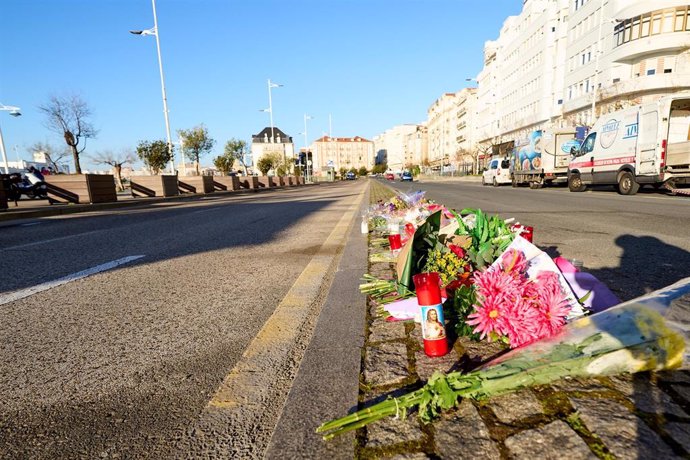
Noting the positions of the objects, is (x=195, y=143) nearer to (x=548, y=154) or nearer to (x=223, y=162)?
(x=223, y=162)

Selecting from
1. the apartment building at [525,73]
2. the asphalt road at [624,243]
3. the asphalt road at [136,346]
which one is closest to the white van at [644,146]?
the asphalt road at [624,243]

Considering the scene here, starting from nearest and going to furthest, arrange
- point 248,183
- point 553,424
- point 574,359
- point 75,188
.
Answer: point 553,424, point 574,359, point 75,188, point 248,183

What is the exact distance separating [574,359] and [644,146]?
13.4 metres

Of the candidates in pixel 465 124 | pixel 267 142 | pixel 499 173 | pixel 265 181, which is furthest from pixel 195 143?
pixel 267 142

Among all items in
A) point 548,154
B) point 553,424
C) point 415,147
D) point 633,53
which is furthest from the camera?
point 415,147

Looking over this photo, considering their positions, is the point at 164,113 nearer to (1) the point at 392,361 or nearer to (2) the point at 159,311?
(2) the point at 159,311

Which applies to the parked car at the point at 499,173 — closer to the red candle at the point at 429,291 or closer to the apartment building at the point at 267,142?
the red candle at the point at 429,291

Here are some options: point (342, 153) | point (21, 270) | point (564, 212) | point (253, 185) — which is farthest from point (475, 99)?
point (342, 153)

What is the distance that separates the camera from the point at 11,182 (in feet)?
49.5

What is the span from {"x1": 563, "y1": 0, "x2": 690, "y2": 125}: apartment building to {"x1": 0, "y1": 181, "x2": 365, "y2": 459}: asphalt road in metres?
37.2

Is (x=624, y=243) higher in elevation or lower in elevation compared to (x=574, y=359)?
lower

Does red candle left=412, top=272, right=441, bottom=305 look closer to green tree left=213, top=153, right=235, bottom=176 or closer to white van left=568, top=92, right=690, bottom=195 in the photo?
white van left=568, top=92, right=690, bottom=195

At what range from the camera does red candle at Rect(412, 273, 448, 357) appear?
1.71 m

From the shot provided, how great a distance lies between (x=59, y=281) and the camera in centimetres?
346
